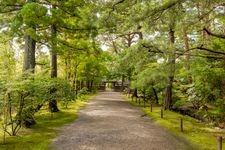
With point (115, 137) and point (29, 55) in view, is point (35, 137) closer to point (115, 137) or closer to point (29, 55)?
point (115, 137)

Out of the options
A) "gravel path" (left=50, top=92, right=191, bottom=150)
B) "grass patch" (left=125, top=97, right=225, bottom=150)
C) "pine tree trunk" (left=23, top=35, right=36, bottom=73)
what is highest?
"pine tree trunk" (left=23, top=35, right=36, bottom=73)

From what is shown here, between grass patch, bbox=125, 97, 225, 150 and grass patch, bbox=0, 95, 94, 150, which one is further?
grass patch, bbox=125, 97, 225, 150

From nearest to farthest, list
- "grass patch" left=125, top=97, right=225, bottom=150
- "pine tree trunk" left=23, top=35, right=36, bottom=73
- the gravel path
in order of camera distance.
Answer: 1. the gravel path
2. "grass patch" left=125, top=97, right=225, bottom=150
3. "pine tree trunk" left=23, top=35, right=36, bottom=73

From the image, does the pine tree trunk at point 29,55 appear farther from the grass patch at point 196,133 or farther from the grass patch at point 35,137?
the grass patch at point 196,133

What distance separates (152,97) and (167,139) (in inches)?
820

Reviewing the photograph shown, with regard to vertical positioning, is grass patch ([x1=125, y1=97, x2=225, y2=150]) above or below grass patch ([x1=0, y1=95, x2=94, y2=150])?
below

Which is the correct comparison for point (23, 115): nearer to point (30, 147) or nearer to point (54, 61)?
point (30, 147)

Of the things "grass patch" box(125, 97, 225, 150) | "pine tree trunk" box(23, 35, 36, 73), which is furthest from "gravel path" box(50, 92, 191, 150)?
"pine tree trunk" box(23, 35, 36, 73)

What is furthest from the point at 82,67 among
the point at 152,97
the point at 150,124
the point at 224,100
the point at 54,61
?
the point at 224,100

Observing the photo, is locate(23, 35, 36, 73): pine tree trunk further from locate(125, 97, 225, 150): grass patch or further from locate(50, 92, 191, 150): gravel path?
locate(125, 97, 225, 150): grass patch

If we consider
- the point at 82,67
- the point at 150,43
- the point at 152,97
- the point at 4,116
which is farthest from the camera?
the point at 82,67

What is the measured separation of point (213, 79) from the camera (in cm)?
1491

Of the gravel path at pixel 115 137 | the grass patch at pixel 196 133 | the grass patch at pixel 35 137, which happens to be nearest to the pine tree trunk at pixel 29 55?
the grass patch at pixel 35 137

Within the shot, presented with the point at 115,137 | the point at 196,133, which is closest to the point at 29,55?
the point at 115,137
